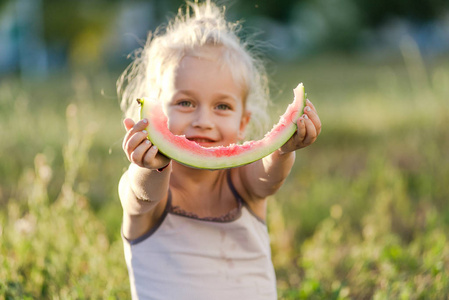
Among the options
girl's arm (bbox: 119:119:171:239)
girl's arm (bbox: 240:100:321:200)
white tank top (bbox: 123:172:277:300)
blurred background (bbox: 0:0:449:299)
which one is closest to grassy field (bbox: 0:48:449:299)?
blurred background (bbox: 0:0:449:299)

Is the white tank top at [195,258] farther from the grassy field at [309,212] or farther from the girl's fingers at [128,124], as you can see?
the girl's fingers at [128,124]

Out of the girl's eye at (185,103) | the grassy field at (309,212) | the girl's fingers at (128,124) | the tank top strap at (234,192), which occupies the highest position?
the girl's fingers at (128,124)

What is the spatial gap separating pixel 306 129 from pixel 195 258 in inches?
28.0

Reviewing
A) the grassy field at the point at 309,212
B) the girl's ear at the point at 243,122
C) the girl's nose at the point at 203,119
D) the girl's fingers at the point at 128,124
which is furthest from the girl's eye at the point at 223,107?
the grassy field at the point at 309,212

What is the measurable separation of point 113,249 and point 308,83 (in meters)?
11.2

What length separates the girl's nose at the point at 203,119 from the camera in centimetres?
215

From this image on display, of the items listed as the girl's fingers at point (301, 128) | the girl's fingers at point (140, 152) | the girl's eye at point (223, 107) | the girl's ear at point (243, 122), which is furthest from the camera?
the girl's ear at point (243, 122)

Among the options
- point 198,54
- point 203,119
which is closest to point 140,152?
point 203,119

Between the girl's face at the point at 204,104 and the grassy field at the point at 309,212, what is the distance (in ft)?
2.45

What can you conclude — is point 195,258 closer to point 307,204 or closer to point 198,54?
point 198,54

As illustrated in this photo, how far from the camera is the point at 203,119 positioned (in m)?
2.15

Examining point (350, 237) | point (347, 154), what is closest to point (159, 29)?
point (350, 237)

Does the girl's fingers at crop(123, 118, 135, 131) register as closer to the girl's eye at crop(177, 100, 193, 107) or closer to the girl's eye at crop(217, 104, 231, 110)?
the girl's eye at crop(177, 100, 193, 107)

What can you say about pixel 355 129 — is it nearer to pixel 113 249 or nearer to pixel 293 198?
pixel 293 198
